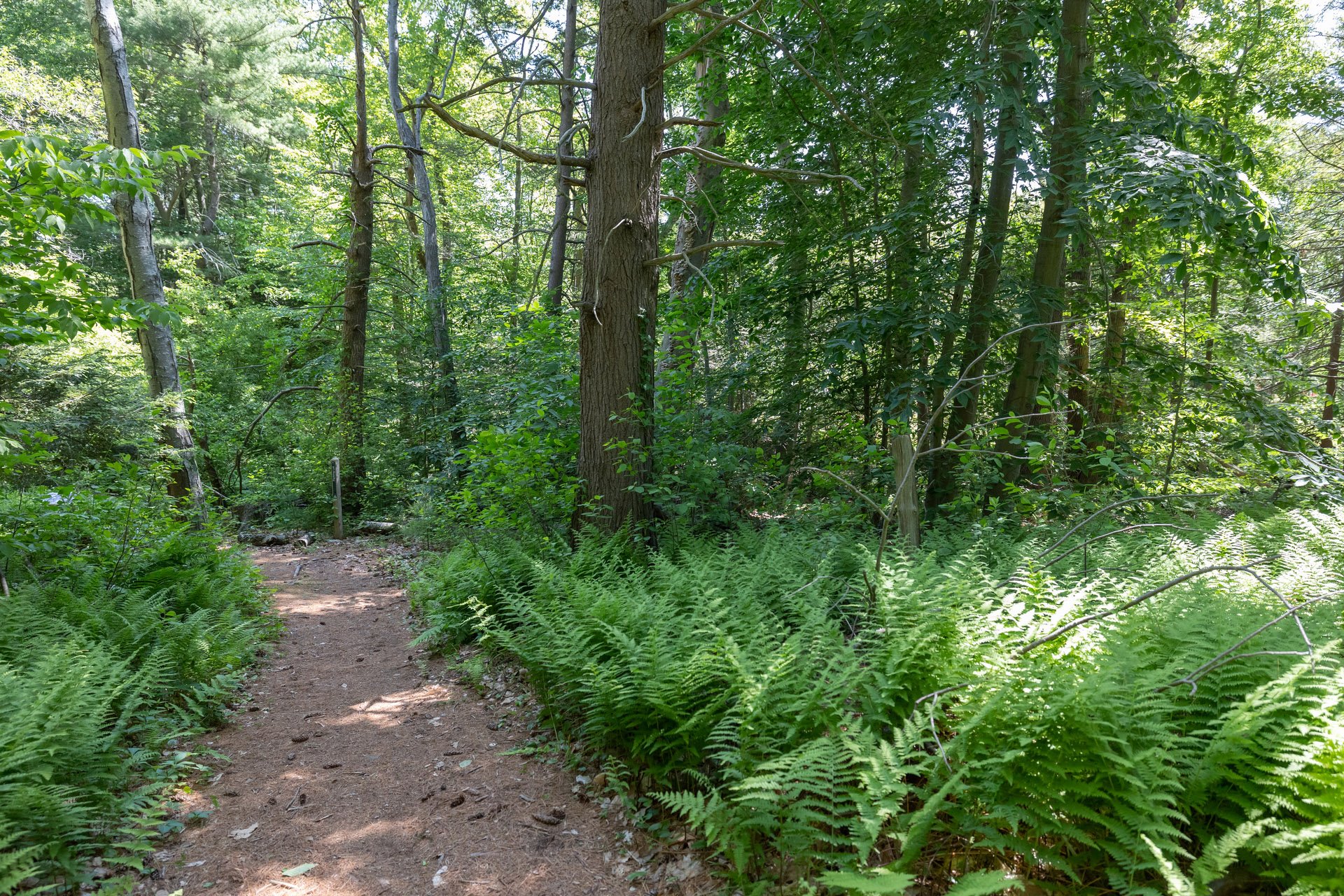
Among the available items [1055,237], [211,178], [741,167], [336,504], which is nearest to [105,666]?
[741,167]

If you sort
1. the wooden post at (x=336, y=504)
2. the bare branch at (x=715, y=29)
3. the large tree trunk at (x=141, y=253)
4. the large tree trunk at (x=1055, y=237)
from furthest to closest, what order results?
the wooden post at (x=336, y=504)
the large tree trunk at (x=141, y=253)
the large tree trunk at (x=1055, y=237)
the bare branch at (x=715, y=29)

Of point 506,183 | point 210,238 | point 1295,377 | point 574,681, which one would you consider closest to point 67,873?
point 574,681

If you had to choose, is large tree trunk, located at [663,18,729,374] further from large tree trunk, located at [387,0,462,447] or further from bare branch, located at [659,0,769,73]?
large tree trunk, located at [387,0,462,447]

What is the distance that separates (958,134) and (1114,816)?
741cm

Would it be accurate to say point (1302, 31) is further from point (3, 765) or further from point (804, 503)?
point (3, 765)

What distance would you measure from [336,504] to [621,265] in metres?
10.2

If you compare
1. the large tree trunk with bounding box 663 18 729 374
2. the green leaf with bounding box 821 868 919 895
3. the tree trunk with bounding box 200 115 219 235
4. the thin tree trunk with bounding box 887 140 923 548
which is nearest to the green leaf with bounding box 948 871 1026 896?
the green leaf with bounding box 821 868 919 895

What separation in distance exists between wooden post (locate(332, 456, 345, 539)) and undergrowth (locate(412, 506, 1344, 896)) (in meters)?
10.2

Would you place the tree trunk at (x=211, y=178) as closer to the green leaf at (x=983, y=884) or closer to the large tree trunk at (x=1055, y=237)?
the large tree trunk at (x=1055, y=237)

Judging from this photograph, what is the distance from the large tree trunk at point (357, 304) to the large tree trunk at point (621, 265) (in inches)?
384

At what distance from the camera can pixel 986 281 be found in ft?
27.5

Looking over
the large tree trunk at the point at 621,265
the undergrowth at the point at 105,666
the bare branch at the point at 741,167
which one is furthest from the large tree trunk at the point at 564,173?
the undergrowth at the point at 105,666

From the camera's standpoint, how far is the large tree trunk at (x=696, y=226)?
8539 mm

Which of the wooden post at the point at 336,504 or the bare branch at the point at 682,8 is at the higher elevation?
the bare branch at the point at 682,8
